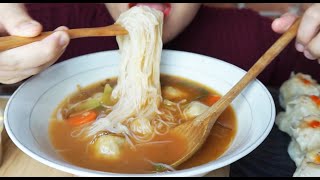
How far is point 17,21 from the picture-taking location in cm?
130

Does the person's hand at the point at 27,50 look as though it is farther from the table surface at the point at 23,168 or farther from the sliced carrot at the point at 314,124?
the sliced carrot at the point at 314,124

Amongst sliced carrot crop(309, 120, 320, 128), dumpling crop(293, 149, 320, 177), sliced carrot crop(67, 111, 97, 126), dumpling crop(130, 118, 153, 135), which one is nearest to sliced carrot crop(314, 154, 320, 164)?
dumpling crop(293, 149, 320, 177)

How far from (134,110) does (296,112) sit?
2.00ft

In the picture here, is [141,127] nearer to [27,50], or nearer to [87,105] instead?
[87,105]

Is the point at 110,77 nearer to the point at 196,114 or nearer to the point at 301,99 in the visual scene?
the point at 196,114

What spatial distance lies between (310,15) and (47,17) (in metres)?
1.65

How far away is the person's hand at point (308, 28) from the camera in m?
1.36

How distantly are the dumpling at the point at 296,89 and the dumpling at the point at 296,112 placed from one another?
51mm

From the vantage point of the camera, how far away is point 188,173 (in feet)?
3.15

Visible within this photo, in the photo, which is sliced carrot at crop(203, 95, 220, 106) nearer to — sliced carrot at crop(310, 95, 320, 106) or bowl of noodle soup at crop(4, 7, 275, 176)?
bowl of noodle soup at crop(4, 7, 275, 176)

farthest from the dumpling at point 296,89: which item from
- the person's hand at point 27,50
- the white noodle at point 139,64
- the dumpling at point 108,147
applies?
the person's hand at point 27,50

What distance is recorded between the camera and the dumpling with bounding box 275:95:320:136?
1.48 m

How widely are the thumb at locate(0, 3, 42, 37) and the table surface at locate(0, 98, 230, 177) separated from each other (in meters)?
0.38

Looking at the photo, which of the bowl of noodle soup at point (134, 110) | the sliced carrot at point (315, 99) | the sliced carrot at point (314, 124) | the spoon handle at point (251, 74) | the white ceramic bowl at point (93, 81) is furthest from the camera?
the sliced carrot at point (315, 99)
